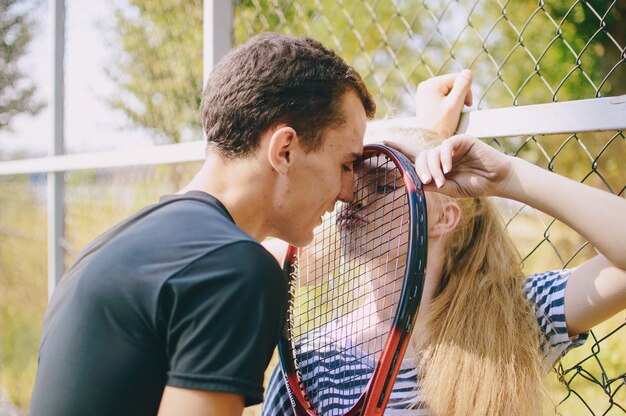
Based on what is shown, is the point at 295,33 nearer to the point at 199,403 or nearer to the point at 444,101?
the point at 444,101

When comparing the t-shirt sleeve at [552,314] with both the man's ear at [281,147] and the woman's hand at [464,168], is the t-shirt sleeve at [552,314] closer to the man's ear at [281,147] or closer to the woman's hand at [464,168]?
the woman's hand at [464,168]

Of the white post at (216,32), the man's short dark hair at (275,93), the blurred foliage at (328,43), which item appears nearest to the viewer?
the man's short dark hair at (275,93)

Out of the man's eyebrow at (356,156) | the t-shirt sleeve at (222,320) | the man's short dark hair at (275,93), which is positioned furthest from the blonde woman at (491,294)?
the t-shirt sleeve at (222,320)

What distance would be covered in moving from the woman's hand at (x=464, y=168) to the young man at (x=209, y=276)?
0.23m

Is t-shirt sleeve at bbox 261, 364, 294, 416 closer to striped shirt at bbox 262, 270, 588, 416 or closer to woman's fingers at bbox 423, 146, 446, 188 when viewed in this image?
striped shirt at bbox 262, 270, 588, 416

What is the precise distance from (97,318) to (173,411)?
254 mm

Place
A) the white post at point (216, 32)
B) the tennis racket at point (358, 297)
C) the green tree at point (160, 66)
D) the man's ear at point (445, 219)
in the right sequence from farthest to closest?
the green tree at point (160, 66), the white post at point (216, 32), the man's ear at point (445, 219), the tennis racket at point (358, 297)

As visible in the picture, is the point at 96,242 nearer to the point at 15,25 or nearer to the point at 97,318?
the point at 97,318

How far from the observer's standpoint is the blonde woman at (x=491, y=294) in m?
1.60

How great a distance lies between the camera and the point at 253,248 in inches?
51.1

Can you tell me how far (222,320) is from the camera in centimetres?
125

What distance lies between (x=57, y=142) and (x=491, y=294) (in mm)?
2891

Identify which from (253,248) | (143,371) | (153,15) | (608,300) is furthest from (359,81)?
(153,15)

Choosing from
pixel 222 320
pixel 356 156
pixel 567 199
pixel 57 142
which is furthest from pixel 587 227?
pixel 57 142
